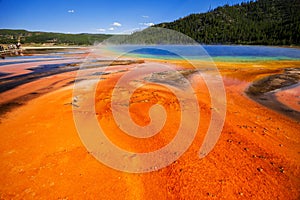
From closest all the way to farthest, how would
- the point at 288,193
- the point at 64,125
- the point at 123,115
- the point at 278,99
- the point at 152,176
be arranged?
the point at 288,193 → the point at 152,176 → the point at 64,125 → the point at 123,115 → the point at 278,99

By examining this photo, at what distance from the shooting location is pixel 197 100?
9.50 m

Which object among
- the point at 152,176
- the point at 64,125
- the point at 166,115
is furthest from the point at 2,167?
the point at 166,115

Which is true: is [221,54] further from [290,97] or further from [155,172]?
[155,172]

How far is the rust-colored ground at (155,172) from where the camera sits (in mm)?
3980

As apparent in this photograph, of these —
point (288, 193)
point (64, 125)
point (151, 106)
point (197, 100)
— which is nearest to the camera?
point (288, 193)

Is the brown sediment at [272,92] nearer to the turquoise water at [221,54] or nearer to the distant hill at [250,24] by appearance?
the turquoise water at [221,54]

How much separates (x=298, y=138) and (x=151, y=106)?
5.38 m

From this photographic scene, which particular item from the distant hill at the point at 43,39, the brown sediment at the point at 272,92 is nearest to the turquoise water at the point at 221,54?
the brown sediment at the point at 272,92

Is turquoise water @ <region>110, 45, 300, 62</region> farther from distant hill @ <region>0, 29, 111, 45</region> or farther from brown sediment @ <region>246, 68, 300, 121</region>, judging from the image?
distant hill @ <region>0, 29, 111, 45</region>

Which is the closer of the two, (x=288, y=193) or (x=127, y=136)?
(x=288, y=193)

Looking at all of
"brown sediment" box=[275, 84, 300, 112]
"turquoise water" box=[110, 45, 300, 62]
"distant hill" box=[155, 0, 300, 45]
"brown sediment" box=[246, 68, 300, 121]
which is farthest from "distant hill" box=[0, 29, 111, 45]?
"brown sediment" box=[275, 84, 300, 112]

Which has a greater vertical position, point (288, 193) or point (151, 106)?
point (151, 106)

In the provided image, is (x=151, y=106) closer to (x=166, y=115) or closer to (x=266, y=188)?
(x=166, y=115)

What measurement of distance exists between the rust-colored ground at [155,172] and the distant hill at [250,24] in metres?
95.0
